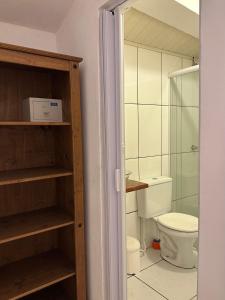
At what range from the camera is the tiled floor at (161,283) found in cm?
172

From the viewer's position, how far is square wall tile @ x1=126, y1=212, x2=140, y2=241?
2.21 m

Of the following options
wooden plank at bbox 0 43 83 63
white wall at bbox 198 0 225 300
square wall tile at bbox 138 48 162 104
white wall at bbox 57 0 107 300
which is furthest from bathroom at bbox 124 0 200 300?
white wall at bbox 198 0 225 300

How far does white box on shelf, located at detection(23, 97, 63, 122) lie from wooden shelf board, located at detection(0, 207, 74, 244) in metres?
0.64

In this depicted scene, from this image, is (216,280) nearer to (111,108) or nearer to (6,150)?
(111,108)

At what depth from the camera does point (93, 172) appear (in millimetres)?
1391

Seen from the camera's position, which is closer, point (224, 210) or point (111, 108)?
point (224, 210)

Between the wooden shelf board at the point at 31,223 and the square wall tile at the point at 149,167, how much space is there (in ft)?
3.16

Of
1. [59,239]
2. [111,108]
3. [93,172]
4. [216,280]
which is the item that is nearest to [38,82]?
[111,108]

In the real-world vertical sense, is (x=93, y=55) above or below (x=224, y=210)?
above

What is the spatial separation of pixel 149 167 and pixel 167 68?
41.6 inches

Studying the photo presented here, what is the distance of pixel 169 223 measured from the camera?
2037 mm

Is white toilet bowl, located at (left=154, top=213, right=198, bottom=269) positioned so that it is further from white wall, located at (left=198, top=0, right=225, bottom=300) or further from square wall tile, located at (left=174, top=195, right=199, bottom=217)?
white wall, located at (left=198, top=0, right=225, bottom=300)

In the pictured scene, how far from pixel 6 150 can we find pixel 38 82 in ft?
1.76

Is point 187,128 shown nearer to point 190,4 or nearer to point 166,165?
point 166,165
